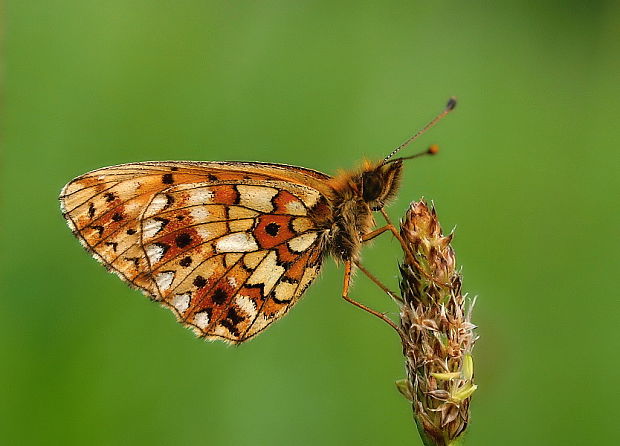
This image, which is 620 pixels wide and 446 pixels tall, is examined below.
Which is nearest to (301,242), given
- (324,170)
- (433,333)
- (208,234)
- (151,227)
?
(208,234)

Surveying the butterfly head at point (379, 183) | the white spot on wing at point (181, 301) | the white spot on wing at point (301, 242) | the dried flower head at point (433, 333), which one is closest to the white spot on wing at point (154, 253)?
the white spot on wing at point (181, 301)

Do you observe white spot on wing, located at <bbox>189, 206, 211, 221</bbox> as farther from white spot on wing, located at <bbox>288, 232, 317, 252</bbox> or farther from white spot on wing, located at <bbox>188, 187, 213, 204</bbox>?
white spot on wing, located at <bbox>288, 232, 317, 252</bbox>

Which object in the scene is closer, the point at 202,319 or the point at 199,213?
the point at 202,319

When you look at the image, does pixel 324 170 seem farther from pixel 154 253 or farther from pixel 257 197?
pixel 154 253

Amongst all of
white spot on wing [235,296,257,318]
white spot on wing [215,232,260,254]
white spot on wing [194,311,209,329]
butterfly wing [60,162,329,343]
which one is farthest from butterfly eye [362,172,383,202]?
white spot on wing [194,311,209,329]

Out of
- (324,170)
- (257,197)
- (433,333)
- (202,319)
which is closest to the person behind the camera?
(433,333)
